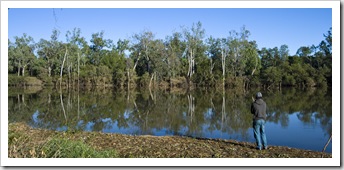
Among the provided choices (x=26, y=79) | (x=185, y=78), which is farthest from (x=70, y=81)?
(x=185, y=78)

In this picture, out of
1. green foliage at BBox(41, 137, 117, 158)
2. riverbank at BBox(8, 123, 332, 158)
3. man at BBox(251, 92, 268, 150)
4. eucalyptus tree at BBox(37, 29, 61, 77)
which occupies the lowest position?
riverbank at BBox(8, 123, 332, 158)

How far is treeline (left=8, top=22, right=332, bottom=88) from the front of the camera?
49719 mm

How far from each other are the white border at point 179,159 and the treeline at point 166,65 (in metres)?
44.6

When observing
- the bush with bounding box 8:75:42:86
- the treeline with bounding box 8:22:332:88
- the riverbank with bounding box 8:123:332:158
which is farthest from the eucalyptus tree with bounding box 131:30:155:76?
the riverbank with bounding box 8:123:332:158

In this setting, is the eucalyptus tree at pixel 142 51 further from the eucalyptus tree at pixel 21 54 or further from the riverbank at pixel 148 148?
the riverbank at pixel 148 148

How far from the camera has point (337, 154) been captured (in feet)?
16.6

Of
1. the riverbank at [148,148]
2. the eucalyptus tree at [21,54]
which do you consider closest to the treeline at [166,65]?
the eucalyptus tree at [21,54]

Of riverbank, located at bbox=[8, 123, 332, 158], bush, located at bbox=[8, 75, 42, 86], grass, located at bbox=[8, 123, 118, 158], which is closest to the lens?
grass, located at bbox=[8, 123, 118, 158]

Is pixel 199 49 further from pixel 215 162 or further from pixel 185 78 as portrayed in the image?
pixel 215 162

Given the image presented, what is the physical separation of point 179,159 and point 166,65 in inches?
1814

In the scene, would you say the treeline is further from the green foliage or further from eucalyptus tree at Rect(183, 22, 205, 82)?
the green foliage

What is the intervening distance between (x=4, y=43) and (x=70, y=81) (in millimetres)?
48096

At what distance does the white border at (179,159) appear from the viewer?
15.6 feet

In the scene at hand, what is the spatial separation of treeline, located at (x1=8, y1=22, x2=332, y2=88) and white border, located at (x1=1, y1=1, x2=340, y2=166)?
44.6 metres
